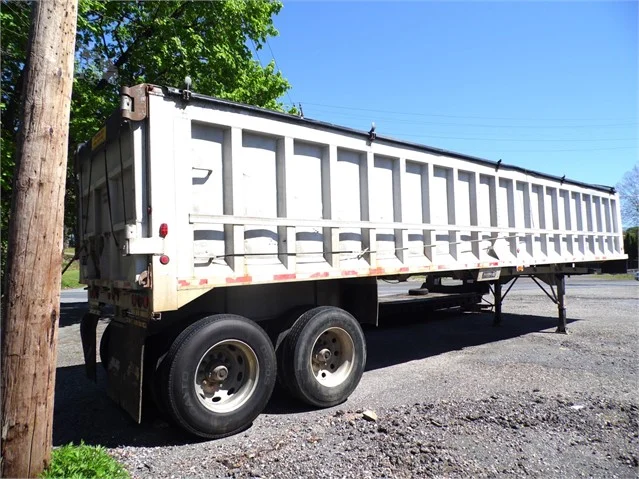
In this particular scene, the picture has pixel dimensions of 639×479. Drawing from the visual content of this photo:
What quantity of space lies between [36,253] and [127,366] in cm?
157

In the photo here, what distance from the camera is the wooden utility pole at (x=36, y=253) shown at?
3080mm

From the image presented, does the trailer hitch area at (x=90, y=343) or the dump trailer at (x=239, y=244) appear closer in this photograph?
→ the dump trailer at (x=239, y=244)

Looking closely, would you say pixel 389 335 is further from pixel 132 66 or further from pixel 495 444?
pixel 132 66

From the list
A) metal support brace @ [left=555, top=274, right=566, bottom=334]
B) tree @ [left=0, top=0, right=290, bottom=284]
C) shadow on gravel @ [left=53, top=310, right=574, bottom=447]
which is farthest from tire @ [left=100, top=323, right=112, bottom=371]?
metal support brace @ [left=555, top=274, right=566, bottom=334]

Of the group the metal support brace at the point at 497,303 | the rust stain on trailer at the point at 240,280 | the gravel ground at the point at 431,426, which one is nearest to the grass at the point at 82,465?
the gravel ground at the point at 431,426

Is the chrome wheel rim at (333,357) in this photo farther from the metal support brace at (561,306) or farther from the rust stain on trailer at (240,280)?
the metal support brace at (561,306)

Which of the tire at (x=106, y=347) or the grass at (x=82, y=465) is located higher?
the tire at (x=106, y=347)

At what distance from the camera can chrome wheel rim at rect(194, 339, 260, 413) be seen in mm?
4262

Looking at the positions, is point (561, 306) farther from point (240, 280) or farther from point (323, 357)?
point (240, 280)

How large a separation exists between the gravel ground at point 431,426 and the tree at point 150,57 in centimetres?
566

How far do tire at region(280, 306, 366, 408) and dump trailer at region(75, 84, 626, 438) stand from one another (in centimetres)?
1

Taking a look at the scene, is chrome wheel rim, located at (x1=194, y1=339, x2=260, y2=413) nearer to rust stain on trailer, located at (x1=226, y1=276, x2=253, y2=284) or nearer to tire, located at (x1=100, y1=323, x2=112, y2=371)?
rust stain on trailer, located at (x1=226, y1=276, x2=253, y2=284)

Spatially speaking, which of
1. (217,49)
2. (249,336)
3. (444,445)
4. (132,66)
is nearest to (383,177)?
(249,336)

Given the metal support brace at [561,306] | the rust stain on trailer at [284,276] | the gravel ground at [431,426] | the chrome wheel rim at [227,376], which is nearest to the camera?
the gravel ground at [431,426]
